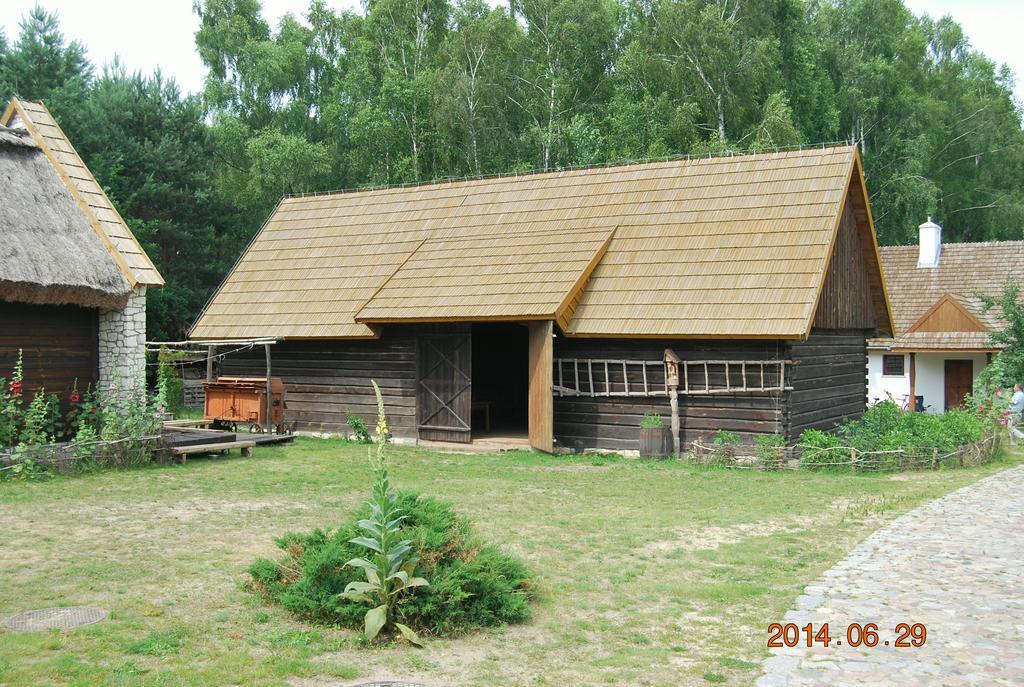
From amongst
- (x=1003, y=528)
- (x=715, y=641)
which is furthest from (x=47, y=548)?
(x=1003, y=528)

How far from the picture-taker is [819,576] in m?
9.17

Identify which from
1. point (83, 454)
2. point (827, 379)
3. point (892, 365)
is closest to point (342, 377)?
point (83, 454)

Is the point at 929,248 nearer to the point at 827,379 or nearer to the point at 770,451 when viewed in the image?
the point at 827,379

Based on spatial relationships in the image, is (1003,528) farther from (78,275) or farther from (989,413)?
(78,275)

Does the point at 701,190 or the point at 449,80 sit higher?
the point at 449,80

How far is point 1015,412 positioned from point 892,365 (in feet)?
27.3

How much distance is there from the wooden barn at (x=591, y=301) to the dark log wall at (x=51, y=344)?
481cm

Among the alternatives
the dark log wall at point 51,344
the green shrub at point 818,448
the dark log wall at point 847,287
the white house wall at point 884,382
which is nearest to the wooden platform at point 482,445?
the green shrub at point 818,448

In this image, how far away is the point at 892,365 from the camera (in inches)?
1289

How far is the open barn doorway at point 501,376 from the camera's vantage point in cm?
2502

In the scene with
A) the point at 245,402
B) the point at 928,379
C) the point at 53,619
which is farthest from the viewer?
the point at 928,379

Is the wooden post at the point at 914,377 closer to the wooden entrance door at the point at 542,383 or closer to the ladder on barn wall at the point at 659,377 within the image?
the ladder on barn wall at the point at 659,377

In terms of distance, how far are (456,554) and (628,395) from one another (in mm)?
11277

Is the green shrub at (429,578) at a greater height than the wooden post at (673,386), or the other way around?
the wooden post at (673,386)
